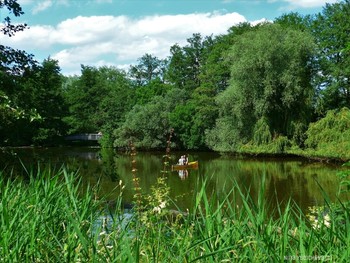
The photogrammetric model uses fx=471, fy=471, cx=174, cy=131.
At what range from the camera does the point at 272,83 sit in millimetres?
27703

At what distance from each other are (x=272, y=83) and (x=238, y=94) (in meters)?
2.33

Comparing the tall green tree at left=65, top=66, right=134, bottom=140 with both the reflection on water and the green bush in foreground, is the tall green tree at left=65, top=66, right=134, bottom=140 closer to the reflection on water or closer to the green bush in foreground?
the reflection on water

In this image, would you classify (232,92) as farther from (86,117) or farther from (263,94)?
(86,117)

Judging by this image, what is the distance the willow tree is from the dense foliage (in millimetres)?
59

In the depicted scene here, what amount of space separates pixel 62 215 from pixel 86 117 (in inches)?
→ 1982

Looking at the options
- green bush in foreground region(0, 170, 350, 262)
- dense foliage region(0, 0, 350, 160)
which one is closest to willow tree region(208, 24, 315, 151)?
dense foliage region(0, 0, 350, 160)

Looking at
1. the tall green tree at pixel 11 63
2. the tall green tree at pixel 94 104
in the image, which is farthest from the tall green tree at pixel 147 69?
the tall green tree at pixel 11 63

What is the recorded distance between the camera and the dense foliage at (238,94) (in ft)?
21.1

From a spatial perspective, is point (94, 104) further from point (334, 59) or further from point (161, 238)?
point (161, 238)

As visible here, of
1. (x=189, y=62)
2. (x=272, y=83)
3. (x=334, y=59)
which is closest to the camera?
(x=272, y=83)

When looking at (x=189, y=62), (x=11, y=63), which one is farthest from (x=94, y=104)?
(x=11, y=63)

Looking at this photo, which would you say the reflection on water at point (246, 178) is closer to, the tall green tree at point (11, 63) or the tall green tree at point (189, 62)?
the tall green tree at point (11, 63)

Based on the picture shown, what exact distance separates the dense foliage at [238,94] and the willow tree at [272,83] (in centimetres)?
6

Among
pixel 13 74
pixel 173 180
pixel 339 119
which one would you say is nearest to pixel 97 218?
pixel 13 74
